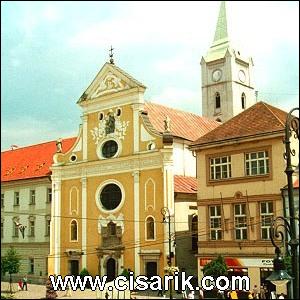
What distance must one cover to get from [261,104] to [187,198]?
735cm

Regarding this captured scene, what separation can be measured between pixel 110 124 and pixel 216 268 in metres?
13.4

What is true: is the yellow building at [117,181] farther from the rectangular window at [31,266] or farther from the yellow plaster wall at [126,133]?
the rectangular window at [31,266]

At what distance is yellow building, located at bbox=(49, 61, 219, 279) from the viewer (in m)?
30.8

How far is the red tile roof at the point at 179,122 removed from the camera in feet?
113

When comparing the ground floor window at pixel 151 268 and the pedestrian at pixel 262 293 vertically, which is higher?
the ground floor window at pixel 151 268

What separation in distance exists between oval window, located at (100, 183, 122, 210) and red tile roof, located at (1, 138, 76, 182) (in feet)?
19.5

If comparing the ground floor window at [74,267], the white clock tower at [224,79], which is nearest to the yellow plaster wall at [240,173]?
the ground floor window at [74,267]

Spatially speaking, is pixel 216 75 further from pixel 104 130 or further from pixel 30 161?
pixel 104 130

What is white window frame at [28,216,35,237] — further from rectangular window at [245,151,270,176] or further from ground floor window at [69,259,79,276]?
rectangular window at [245,151,270,176]

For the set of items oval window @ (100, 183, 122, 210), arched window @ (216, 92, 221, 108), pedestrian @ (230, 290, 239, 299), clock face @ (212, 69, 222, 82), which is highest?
clock face @ (212, 69, 222, 82)

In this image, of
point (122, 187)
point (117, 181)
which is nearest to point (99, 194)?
point (117, 181)

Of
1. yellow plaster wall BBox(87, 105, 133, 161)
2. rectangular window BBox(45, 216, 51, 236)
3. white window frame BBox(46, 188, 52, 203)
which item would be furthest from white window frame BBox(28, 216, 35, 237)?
yellow plaster wall BBox(87, 105, 133, 161)

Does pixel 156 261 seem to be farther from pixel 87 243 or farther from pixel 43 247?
pixel 43 247

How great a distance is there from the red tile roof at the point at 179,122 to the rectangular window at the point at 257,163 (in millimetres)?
9002
